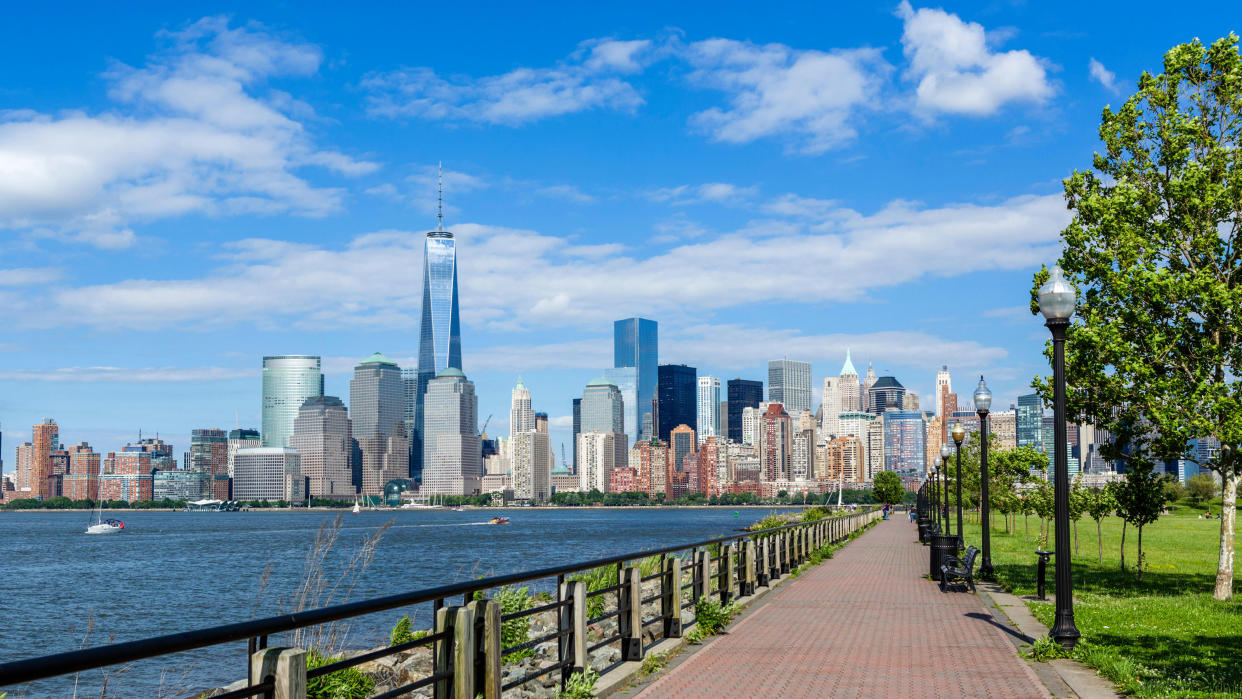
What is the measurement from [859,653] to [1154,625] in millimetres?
5267

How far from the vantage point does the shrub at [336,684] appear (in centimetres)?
1120

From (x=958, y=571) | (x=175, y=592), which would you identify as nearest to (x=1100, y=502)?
(x=958, y=571)

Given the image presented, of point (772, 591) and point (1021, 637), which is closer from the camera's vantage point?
point (1021, 637)

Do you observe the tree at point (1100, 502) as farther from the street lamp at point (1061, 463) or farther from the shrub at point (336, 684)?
the shrub at point (336, 684)

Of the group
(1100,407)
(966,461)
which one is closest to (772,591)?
(1100,407)

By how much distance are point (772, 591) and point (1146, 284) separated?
8.89 metres

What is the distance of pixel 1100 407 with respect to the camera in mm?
19891

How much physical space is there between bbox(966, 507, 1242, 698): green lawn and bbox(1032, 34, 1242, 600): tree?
7.47 feet

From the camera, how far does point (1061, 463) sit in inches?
491

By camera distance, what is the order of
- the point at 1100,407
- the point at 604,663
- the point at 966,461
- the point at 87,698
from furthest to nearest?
the point at 966,461, the point at 87,698, the point at 1100,407, the point at 604,663

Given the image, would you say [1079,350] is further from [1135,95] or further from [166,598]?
[166,598]

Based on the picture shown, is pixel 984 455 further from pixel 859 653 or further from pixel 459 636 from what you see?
pixel 459 636

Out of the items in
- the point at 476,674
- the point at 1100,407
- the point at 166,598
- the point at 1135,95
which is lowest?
the point at 166,598

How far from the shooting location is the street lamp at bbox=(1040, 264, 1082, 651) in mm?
12219
